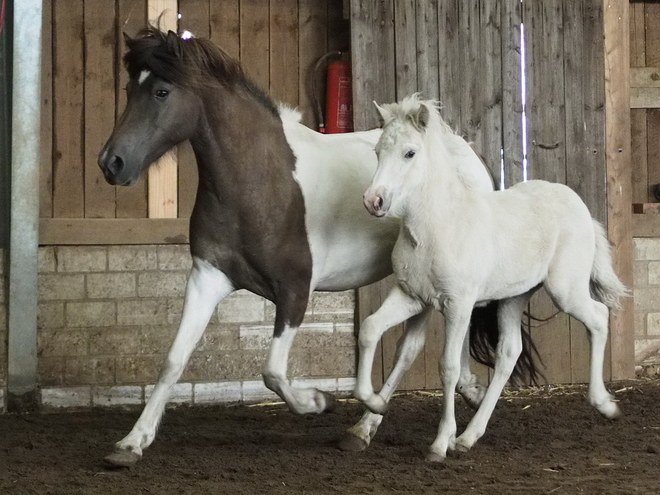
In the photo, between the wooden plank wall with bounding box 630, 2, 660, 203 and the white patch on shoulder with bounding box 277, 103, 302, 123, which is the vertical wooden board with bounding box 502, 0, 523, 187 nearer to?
the wooden plank wall with bounding box 630, 2, 660, 203

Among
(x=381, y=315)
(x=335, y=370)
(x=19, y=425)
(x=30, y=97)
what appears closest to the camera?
(x=381, y=315)

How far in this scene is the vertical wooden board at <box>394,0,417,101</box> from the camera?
619 centimetres

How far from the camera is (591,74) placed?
21.3 feet

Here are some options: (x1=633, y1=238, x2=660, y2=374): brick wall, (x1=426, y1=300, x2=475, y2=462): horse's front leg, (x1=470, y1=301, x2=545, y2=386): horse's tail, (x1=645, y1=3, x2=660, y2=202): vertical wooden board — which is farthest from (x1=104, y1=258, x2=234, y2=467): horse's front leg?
(x1=645, y1=3, x2=660, y2=202): vertical wooden board

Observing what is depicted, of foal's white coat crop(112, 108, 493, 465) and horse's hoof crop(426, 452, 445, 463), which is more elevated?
foal's white coat crop(112, 108, 493, 465)

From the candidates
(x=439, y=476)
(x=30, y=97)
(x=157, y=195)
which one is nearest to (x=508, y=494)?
(x=439, y=476)

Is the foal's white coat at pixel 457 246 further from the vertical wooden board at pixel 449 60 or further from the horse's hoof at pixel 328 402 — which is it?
the vertical wooden board at pixel 449 60

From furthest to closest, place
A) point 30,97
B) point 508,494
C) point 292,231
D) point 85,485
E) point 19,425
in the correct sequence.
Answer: point 30,97 < point 19,425 < point 292,231 < point 85,485 < point 508,494

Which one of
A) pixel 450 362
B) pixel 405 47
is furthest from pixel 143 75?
pixel 405 47

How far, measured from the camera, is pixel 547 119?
253 inches

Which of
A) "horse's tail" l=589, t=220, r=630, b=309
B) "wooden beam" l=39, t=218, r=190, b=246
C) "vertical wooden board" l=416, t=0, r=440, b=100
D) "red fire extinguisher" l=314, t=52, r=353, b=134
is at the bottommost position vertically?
"horse's tail" l=589, t=220, r=630, b=309

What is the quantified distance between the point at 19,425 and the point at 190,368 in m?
1.25

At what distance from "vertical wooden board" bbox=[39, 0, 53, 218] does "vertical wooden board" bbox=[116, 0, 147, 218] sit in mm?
Result: 420

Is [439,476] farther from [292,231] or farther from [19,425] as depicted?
[19,425]
